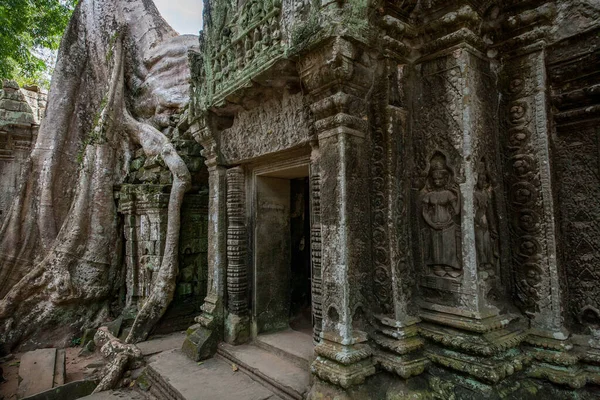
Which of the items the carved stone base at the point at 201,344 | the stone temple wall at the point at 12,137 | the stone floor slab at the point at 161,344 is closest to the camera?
the carved stone base at the point at 201,344

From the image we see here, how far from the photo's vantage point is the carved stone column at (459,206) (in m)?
2.35

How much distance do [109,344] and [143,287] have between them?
1062 mm

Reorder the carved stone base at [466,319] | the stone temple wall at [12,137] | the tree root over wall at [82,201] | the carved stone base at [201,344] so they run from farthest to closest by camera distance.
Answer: the stone temple wall at [12,137] → the tree root over wall at [82,201] → the carved stone base at [201,344] → the carved stone base at [466,319]

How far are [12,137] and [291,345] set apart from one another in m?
8.03

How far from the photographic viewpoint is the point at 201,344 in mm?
3930

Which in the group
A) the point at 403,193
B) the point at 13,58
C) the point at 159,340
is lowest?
the point at 159,340

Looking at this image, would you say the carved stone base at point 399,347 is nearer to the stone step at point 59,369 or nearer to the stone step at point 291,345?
the stone step at point 291,345

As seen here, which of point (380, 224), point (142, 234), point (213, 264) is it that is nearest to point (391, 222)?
point (380, 224)

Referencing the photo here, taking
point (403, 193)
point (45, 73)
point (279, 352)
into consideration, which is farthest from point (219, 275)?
point (45, 73)

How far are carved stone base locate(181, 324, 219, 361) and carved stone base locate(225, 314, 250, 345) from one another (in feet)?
0.56

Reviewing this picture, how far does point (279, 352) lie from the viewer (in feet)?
11.9

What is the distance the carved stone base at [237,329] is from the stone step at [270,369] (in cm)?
8

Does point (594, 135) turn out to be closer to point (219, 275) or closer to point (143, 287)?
point (219, 275)

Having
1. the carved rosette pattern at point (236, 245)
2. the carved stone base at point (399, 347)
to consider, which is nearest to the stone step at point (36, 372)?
the carved rosette pattern at point (236, 245)
